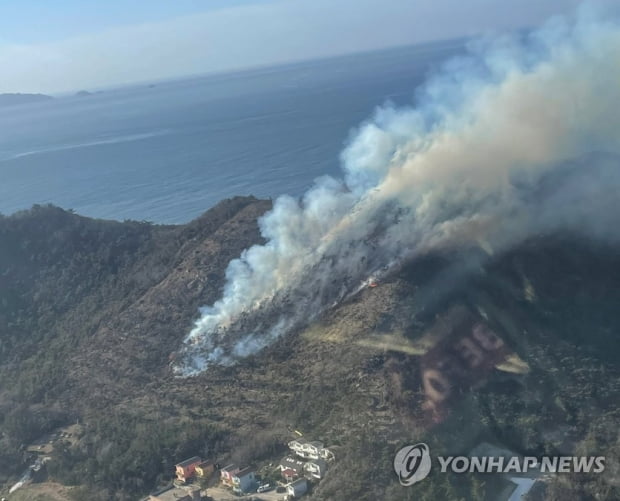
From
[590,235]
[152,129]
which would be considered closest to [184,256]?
[590,235]

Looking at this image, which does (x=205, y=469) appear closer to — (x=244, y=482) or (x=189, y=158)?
(x=244, y=482)

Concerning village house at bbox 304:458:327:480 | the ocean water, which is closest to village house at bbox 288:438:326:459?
village house at bbox 304:458:327:480

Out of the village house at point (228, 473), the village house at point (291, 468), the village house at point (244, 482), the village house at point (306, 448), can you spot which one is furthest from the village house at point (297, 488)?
the village house at point (228, 473)

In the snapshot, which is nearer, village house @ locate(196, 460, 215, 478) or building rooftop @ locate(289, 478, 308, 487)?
building rooftop @ locate(289, 478, 308, 487)

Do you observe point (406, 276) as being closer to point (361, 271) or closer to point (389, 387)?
point (361, 271)

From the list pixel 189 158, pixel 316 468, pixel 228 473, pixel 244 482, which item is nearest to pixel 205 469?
pixel 228 473

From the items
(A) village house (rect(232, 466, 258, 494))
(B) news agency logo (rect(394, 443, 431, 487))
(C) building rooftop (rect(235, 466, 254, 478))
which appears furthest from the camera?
(C) building rooftop (rect(235, 466, 254, 478))

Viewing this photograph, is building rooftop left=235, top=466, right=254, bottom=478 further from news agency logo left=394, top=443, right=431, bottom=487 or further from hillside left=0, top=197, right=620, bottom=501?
news agency logo left=394, top=443, right=431, bottom=487
